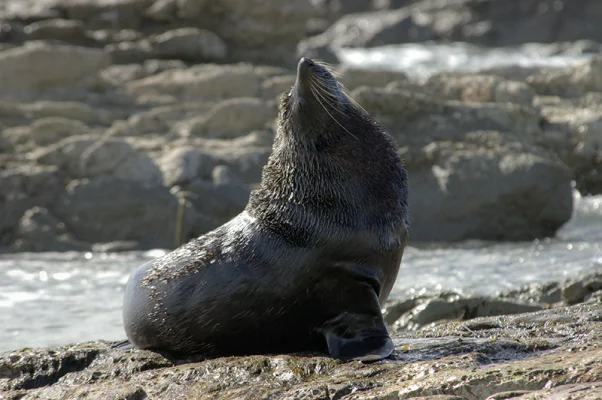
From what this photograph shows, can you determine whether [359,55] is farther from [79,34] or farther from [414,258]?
[414,258]

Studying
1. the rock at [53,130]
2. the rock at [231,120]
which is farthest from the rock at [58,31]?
the rock at [231,120]

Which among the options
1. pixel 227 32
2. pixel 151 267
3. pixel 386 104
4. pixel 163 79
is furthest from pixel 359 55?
pixel 151 267

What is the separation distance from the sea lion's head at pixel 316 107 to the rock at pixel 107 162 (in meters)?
7.95

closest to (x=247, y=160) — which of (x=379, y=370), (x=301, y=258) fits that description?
(x=301, y=258)

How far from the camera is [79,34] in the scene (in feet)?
73.4

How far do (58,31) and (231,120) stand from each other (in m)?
6.90

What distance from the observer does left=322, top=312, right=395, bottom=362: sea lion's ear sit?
18.1 ft

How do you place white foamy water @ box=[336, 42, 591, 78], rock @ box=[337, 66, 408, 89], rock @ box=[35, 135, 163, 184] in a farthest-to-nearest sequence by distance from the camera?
white foamy water @ box=[336, 42, 591, 78], rock @ box=[337, 66, 408, 89], rock @ box=[35, 135, 163, 184]

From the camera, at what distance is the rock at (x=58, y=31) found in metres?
21.9

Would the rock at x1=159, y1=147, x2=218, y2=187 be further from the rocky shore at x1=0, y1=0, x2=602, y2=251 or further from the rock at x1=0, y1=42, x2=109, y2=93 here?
the rock at x1=0, y1=42, x2=109, y2=93

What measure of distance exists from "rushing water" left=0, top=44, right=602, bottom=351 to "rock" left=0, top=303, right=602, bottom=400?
287 cm

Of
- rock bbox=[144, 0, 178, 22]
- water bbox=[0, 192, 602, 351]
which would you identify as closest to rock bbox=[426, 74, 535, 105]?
water bbox=[0, 192, 602, 351]

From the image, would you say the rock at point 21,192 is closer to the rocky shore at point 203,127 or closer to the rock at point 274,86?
the rocky shore at point 203,127

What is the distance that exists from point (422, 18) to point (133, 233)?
39.2 metres
